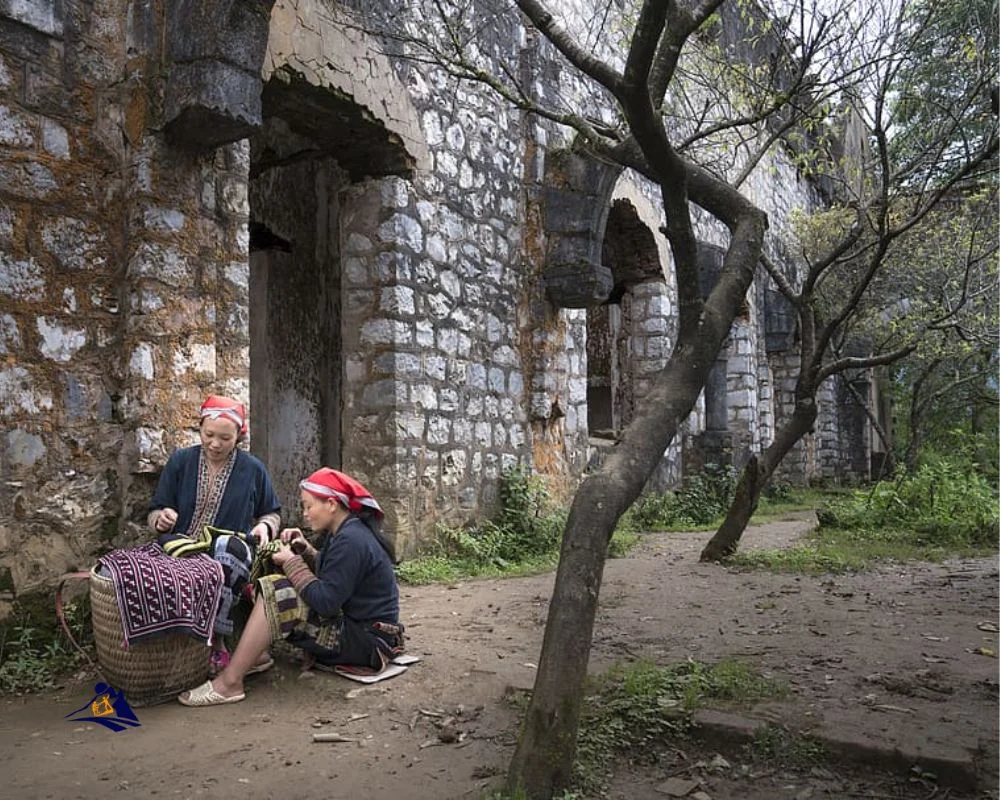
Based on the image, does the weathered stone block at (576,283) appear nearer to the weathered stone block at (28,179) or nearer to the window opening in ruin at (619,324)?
the window opening in ruin at (619,324)

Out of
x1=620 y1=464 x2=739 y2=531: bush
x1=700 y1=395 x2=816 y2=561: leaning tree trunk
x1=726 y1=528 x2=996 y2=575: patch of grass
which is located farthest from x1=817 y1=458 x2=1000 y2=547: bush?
x1=700 y1=395 x2=816 y2=561: leaning tree trunk

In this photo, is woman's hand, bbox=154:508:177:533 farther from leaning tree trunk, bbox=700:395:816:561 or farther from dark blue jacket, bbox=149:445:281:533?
leaning tree trunk, bbox=700:395:816:561

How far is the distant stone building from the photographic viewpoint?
3775 mm

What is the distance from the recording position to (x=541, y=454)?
779cm

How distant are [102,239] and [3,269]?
0.47 m

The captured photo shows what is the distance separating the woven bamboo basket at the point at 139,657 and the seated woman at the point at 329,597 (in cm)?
9

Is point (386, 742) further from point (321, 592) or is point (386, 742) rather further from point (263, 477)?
point (263, 477)

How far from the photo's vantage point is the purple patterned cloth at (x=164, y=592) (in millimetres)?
3197

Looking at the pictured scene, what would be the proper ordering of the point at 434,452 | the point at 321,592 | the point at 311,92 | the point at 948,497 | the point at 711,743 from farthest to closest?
the point at 948,497 → the point at 434,452 → the point at 311,92 → the point at 321,592 → the point at 711,743

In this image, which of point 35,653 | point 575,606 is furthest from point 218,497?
point 575,606

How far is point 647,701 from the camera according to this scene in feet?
10.4

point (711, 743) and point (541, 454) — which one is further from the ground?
point (541, 454)

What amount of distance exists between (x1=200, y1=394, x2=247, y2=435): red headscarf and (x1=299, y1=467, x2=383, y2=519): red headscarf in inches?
17.0

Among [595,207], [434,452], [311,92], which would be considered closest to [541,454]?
[434,452]
